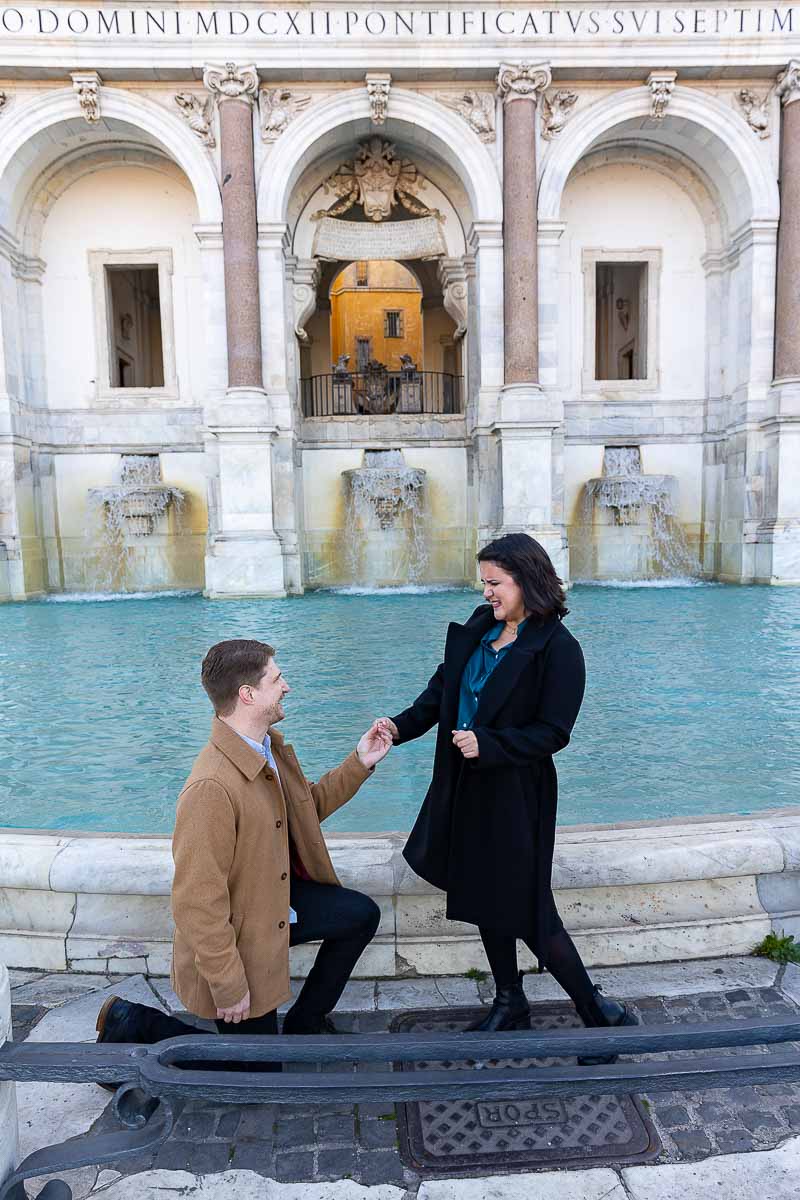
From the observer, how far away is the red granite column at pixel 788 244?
13367 millimetres

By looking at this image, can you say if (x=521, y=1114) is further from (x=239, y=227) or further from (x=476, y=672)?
(x=239, y=227)

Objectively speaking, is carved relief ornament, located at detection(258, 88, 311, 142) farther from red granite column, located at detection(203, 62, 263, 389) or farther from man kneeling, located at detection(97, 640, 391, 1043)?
man kneeling, located at detection(97, 640, 391, 1043)

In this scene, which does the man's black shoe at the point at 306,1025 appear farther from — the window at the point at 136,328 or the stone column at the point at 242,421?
the window at the point at 136,328

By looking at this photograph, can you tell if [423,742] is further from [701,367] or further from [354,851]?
[701,367]

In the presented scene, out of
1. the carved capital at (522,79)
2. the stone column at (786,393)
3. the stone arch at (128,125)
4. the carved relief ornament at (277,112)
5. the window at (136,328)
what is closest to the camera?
the carved capital at (522,79)

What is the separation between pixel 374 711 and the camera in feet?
16.9

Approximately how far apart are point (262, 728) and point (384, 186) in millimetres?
15321

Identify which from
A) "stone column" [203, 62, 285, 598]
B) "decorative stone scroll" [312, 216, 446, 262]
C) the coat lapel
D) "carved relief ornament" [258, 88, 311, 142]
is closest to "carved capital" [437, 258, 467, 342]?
"decorative stone scroll" [312, 216, 446, 262]

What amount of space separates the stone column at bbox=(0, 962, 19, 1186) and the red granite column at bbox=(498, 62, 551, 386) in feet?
42.8

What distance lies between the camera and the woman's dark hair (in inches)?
85.1

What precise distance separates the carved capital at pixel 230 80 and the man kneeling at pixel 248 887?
13851 mm

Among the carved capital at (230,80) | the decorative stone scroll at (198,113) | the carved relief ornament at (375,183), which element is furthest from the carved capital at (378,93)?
the decorative stone scroll at (198,113)

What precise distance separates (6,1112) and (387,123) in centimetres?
1549

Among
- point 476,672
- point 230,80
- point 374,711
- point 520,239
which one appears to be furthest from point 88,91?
point 476,672
